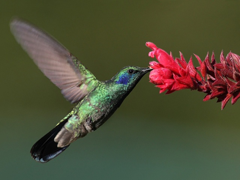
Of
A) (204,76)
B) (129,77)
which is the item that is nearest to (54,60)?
(129,77)

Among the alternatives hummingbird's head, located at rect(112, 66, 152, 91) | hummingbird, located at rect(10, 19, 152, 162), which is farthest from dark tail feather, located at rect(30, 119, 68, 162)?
hummingbird's head, located at rect(112, 66, 152, 91)

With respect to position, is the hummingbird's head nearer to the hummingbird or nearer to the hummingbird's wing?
the hummingbird

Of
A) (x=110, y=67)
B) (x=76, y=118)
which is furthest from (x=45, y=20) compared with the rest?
(x=76, y=118)

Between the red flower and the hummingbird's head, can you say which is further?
the hummingbird's head

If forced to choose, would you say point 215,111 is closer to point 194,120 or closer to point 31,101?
point 194,120

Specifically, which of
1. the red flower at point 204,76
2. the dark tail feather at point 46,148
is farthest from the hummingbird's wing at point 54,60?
the red flower at point 204,76

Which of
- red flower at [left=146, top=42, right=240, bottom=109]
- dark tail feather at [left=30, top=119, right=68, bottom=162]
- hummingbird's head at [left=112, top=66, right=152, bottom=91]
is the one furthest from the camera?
dark tail feather at [left=30, top=119, right=68, bottom=162]

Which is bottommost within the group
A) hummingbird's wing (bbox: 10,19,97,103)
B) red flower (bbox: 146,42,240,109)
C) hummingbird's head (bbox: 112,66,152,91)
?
red flower (bbox: 146,42,240,109)
